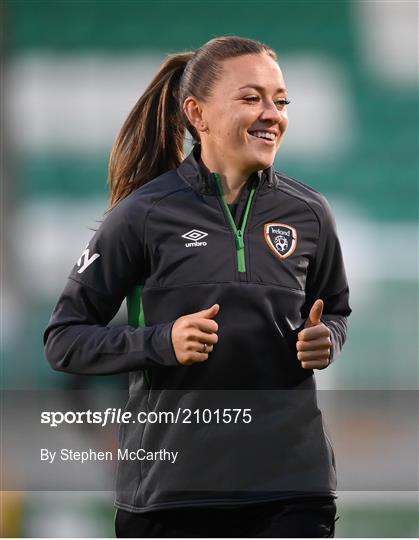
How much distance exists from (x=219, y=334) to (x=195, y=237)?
0.21 metres

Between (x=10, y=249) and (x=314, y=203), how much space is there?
2.90 meters

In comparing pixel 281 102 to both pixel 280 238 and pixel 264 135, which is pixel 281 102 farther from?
pixel 280 238

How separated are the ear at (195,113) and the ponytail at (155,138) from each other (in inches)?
5.3

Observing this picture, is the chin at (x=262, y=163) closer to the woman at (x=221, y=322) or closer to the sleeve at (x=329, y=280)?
the woman at (x=221, y=322)

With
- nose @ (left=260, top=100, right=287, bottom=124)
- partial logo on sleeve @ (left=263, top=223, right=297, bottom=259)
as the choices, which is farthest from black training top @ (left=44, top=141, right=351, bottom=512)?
nose @ (left=260, top=100, right=287, bottom=124)

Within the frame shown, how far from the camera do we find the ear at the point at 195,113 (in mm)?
1959

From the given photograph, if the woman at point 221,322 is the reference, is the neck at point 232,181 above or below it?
above

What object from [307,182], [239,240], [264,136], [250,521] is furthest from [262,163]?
[307,182]

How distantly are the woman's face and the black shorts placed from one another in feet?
2.19

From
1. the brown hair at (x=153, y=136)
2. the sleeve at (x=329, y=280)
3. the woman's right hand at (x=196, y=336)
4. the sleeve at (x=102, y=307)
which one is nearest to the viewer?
the woman's right hand at (x=196, y=336)

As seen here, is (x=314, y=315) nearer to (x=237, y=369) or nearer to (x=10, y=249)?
(x=237, y=369)

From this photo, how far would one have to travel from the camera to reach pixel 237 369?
1.78m

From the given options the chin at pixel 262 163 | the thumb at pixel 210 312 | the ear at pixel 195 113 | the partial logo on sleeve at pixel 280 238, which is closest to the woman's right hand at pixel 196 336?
the thumb at pixel 210 312

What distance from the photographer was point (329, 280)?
2.00 meters
